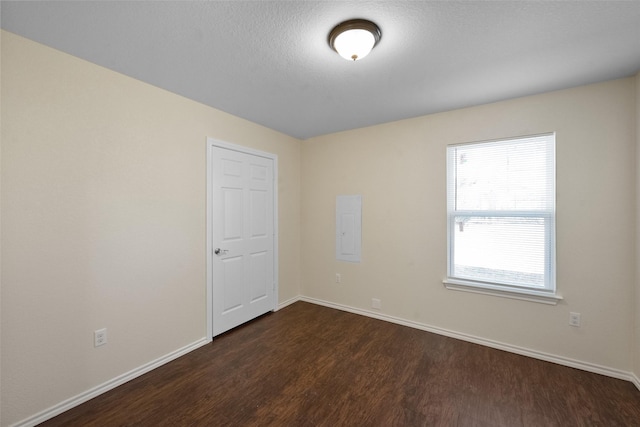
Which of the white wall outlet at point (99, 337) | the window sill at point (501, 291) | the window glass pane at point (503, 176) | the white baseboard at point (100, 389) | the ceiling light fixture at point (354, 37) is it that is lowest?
the white baseboard at point (100, 389)

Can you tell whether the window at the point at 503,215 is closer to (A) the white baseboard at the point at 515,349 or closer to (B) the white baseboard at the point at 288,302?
(A) the white baseboard at the point at 515,349

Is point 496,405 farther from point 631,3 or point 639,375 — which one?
point 631,3

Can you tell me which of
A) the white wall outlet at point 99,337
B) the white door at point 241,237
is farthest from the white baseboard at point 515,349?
the white wall outlet at point 99,337

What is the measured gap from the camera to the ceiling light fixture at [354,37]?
1533 millimetres

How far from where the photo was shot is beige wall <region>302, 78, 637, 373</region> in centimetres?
220

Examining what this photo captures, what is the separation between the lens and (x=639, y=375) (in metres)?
2.04

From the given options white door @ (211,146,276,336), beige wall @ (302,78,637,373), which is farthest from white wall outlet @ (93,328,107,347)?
beige wall @ (302,78,637,373)

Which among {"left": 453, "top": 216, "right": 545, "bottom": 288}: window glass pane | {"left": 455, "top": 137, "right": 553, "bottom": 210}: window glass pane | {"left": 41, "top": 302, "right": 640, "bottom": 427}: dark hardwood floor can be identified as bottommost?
{"left": 41, "top": 302, "right": 640, "bottom": 427}: dark hardwood floor

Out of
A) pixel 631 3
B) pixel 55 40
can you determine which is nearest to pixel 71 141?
pixel 55 40

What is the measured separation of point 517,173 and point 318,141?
2425 millimetres

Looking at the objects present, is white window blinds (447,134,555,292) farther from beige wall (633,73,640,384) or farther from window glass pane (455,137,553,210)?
beige wall (633,73,640,384)

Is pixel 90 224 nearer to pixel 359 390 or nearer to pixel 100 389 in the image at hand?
pixel 100 389

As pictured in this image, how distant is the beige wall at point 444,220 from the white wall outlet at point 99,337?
245 cm

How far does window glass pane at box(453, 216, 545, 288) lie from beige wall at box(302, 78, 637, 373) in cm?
16
